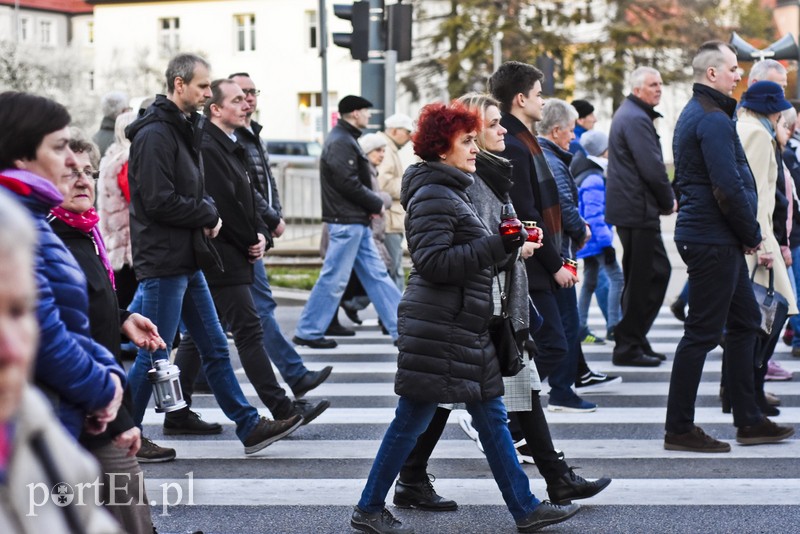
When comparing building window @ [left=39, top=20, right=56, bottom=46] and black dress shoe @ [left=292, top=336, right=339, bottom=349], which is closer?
black dress shoe @ [left=292, top=336, right=339, bottom=349]

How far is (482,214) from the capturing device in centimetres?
545

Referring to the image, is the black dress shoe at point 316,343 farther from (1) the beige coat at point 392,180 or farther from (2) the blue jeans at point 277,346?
(2) the blue jeans at point 277,346

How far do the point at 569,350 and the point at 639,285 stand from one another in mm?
2263

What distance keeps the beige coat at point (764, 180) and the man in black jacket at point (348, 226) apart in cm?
361

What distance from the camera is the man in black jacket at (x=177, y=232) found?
20.8ft

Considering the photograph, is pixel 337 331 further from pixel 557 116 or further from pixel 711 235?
pixel 711 235

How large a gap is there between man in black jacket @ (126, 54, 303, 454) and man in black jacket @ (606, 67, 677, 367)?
378 cm

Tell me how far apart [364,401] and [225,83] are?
2312mm

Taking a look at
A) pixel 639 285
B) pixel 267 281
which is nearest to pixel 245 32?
pixel 639 285

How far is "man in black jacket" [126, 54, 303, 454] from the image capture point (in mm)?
6332

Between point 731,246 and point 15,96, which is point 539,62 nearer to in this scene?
point 731,246

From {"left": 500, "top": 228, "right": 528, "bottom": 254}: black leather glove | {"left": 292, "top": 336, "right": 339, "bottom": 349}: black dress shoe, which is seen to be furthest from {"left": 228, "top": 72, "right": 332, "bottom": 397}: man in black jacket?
Answer: {"left": 500, "top": 228, "right": 528, "bottom": 254}: black leather glove

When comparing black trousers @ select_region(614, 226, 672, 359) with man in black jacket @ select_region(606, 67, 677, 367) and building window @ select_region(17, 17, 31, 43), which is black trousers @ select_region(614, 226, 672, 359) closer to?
man in black jacket @ select_region(606, 67, 677, 367)

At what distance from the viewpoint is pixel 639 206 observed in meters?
9.46
